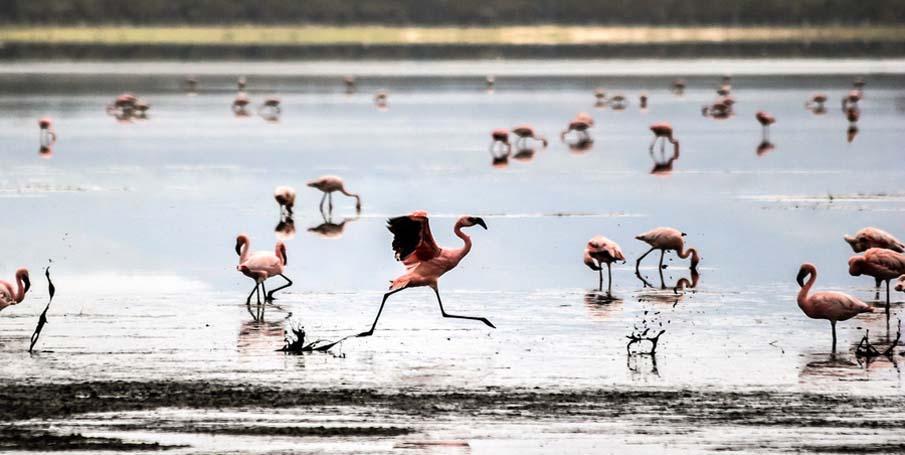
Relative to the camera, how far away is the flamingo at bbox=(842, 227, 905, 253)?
14.1 meters

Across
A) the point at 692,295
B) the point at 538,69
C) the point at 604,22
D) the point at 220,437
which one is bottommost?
the point at 220,437

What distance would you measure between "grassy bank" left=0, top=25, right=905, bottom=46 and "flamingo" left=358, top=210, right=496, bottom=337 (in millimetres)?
101491

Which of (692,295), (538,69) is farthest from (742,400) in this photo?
(538,69)

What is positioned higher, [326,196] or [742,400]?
[326,196]

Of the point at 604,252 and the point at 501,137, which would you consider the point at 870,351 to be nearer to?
the point at 604,252

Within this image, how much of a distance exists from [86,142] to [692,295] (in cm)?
2288

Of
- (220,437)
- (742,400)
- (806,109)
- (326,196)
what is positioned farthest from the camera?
(806,109)

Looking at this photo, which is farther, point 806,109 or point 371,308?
point 806,109

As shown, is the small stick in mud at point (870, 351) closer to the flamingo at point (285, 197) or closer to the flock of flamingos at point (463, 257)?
the flock of flamingos at point (463, 257)

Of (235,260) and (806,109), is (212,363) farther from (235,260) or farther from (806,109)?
(806,109)

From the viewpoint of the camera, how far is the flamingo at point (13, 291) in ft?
39.0

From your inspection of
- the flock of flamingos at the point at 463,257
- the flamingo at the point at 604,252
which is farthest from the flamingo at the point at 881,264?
the flamingo at the point at 604,252

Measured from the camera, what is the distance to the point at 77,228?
19.0m

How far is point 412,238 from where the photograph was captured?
39.0 feet
